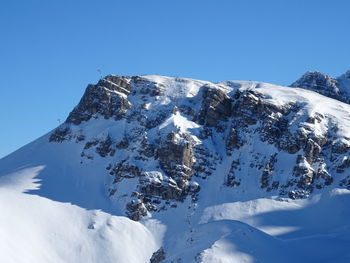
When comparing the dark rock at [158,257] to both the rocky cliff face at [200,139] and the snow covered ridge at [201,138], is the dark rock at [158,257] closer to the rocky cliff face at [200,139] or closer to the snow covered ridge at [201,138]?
the snow covered ridge at [201,138]

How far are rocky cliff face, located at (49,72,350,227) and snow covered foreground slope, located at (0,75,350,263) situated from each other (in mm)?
286

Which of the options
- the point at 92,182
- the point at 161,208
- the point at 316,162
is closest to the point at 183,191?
the point at 161,208

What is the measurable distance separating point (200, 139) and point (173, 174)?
13.9 metres

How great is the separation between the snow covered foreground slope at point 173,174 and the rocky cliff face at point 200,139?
0.94 feet

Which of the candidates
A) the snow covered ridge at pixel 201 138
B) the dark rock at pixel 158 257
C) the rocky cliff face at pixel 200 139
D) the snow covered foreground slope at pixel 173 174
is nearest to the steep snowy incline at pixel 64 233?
the snow covered foreground slope at pixel 173 174

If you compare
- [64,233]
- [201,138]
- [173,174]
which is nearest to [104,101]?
[201,138]

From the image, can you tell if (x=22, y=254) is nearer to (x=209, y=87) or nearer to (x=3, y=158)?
(x=3, y=158)

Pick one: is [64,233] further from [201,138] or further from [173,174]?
[201,138]

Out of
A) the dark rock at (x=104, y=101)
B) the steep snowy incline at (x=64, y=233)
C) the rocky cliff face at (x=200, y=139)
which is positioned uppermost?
the dark rock at (x=104, y=101)

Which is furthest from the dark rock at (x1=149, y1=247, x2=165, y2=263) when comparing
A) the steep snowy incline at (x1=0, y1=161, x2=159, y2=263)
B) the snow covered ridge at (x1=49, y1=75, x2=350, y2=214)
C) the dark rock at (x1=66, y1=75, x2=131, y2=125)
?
the dark rock at (x1=66, y1=75, x2=131, y2=125)

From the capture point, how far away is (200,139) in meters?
148

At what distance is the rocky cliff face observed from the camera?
135 m

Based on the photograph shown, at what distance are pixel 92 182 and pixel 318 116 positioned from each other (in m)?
57.8

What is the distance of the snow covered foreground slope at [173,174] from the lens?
394 ft
